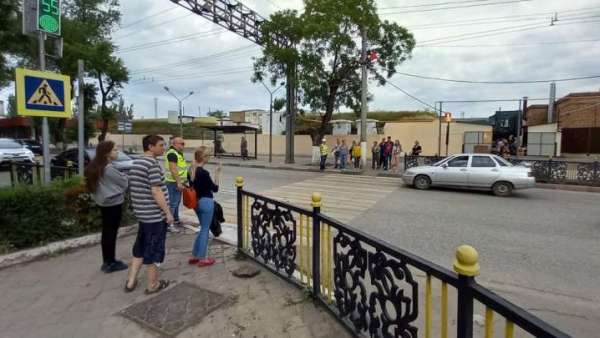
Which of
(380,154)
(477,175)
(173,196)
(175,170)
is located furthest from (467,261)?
(380,154)

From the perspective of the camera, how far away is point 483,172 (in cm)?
1136

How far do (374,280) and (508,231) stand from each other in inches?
222

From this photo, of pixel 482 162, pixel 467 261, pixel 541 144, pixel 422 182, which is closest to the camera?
pixel 467 261

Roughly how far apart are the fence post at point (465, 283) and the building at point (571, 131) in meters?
32.6

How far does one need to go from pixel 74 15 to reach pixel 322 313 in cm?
3888

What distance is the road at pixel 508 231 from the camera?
13.2 feet

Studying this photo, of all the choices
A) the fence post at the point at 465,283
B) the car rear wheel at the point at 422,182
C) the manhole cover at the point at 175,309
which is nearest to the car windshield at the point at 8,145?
the manhole cover at the point at 175,309

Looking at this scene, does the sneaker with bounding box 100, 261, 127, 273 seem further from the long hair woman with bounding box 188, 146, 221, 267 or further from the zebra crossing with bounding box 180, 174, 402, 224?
the zebra crossing with bounding box 180, 174, 402, 224

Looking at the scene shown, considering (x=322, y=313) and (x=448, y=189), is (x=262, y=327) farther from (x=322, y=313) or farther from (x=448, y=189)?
(x=448, y=189)

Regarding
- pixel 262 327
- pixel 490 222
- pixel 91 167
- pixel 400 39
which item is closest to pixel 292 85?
pixel 400 39

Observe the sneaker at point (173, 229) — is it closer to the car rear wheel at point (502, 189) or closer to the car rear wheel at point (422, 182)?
the car rear wheel at point (422, 182)

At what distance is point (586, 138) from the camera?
27.8m

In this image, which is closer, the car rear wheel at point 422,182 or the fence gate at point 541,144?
the car rear wheel at point 422,182

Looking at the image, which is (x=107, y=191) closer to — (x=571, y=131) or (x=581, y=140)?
(x=581, y=140)
